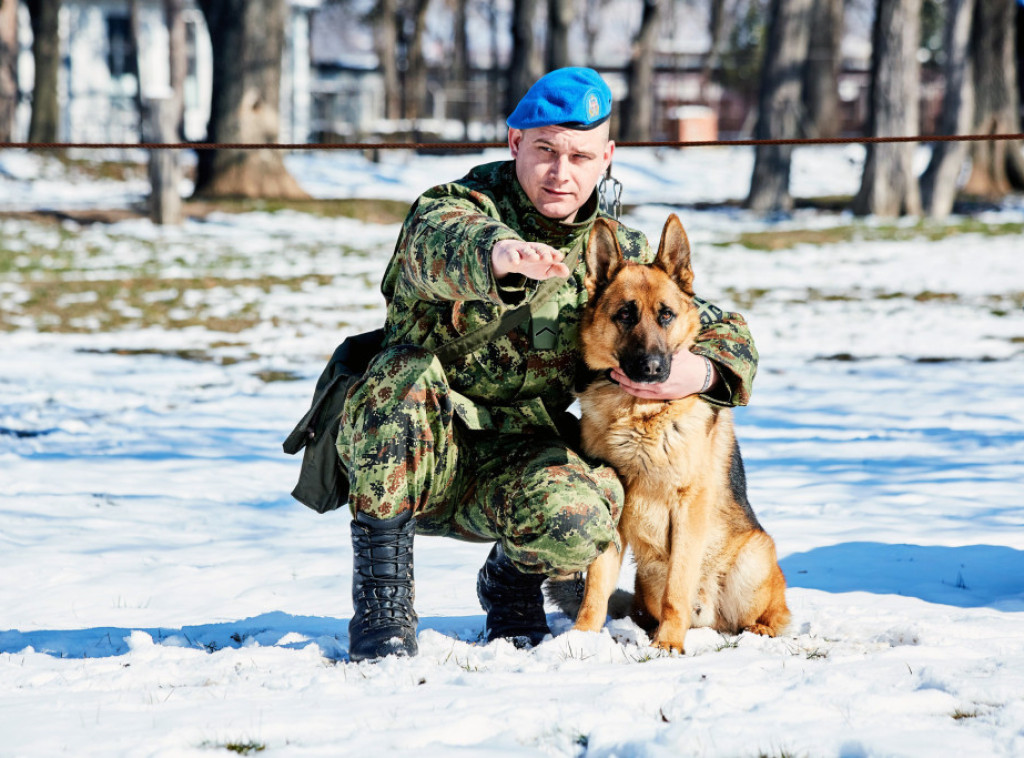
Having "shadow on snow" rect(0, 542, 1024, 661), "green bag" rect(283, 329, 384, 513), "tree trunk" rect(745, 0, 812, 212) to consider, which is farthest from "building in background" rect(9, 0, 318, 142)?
"green bag" rect(283, 329, 384, 513)

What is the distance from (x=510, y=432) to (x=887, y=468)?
10.1ft

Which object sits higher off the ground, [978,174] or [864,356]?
[978,174]

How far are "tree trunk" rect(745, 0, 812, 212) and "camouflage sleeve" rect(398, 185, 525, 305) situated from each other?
16.0 m

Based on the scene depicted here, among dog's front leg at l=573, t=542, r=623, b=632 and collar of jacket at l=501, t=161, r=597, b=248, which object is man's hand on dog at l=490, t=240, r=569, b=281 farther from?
dog's front leg at l=573, t=542, r=623, b=632

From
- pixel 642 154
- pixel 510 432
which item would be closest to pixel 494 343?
pixel 510 432

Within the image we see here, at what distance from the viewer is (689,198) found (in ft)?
71.7

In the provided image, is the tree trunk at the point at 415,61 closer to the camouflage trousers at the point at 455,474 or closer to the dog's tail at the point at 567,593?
the dog's tail at the point at 567,593

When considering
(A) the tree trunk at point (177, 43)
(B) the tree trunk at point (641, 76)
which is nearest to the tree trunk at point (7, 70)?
(A) the tree trunk at point (177, 43)

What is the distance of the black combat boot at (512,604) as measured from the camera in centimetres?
345

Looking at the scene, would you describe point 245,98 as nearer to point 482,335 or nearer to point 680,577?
point 482,335

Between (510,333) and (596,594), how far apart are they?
82 cm

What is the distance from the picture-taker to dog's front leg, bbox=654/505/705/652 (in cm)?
336

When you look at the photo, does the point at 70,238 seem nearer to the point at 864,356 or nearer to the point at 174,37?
the point at 864,356

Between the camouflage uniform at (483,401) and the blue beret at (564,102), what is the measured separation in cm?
24
